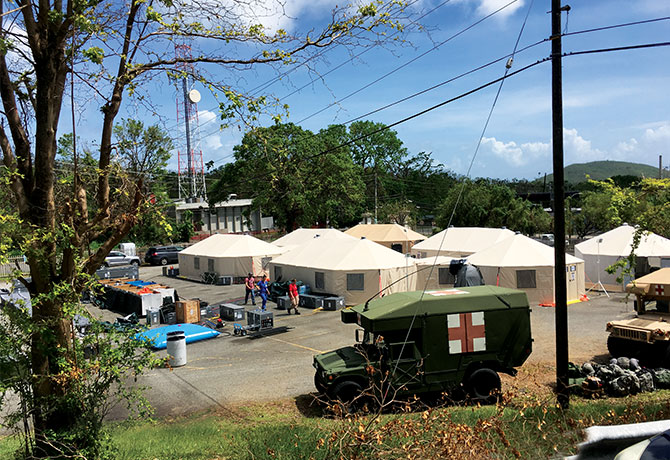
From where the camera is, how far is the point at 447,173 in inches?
4264

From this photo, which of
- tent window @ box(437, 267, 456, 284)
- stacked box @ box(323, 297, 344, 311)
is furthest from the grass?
tent window @ box(437, 267, 456, 284)

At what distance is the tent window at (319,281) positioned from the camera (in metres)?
24.8

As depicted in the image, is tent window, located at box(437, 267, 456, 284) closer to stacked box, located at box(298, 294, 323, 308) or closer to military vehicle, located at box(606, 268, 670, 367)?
stacked box, located at box(298, 294, 323, 308)

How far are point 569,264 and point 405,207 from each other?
1519 inches

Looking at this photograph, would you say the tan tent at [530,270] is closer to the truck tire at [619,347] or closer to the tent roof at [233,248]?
the truck tire at [619,347]

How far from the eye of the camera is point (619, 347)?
13773 mm

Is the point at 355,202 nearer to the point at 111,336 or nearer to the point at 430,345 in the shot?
the point at 430,345

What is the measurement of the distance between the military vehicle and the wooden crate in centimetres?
1423

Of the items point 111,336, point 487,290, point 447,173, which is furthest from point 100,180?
point 447,173

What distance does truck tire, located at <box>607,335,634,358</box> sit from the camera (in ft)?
44.7

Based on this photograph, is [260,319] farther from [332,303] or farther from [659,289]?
[659,289]

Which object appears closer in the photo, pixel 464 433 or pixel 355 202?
pixel 464 433

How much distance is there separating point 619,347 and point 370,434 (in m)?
11.0

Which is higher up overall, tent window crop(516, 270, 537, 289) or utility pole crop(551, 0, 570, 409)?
utility pole crop(551, 0, 570, 409)
